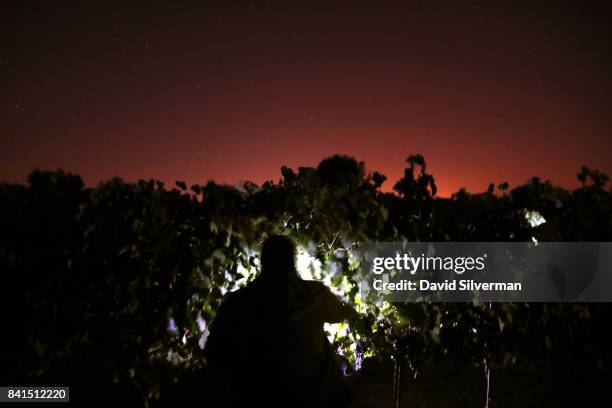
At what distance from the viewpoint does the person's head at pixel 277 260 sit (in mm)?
2553

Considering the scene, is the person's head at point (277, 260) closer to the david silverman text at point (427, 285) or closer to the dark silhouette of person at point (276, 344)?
the dark silhouette of person at point (276, 344)

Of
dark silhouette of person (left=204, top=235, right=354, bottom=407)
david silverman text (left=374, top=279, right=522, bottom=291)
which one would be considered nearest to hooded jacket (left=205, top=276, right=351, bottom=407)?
dark silhouette of person (left=204, top=235, right=354, bottom=407)

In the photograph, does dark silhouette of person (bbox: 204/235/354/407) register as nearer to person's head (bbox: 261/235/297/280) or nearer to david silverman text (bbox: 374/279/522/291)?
person's head (bbox: 261/235/297/280)

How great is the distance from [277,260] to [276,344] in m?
0.51

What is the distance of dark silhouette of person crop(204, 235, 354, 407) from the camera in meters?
2.37

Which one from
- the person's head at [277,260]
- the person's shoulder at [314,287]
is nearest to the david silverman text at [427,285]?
the person's shoulder at [314,287]

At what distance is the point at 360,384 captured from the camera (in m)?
6.97

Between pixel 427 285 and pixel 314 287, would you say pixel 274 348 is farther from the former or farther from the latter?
pixel 427 285

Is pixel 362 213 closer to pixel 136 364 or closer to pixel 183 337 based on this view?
pixel 183 337

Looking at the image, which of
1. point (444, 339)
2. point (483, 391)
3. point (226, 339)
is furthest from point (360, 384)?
point (226, 339)

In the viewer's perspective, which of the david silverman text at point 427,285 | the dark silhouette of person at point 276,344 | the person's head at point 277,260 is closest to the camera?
the dark silhouette of person at point 276,344

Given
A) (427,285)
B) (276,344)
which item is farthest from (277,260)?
(427,285)

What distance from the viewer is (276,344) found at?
2.37m

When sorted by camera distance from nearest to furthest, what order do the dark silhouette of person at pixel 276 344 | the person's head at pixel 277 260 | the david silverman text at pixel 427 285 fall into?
the dark silhouette of person at pixel 276 344, the person's head at pixel 277 260, the david silverman text at pixel 427 285
